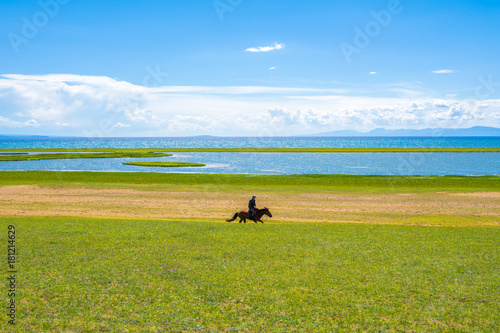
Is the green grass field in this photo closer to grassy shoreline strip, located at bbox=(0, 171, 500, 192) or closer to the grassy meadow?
the grassy meadow

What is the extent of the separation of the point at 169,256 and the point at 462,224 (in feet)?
78.9

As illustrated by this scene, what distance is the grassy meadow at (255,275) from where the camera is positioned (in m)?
11.3

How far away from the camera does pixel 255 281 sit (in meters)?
14.6

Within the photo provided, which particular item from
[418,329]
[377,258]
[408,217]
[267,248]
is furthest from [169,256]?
[408,217]

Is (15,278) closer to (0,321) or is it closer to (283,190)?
(0,321)

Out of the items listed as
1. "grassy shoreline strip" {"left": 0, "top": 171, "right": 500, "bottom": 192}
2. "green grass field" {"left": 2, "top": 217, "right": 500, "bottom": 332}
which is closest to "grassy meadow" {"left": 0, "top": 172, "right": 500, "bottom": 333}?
"green grass field" {"left": 2, "top": 217, "right": 500, "bottom": 332}

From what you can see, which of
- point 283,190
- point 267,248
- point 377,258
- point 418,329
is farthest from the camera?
point 283,190

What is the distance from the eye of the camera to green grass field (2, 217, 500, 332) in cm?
1126

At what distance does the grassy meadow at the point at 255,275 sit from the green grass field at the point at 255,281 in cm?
5

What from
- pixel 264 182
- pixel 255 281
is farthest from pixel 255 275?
pixel 264 182

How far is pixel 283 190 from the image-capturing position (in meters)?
54.8

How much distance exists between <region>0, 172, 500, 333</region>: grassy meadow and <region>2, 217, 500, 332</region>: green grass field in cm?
5

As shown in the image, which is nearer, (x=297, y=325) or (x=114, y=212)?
(x=297, y=325)

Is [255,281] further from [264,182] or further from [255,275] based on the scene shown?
[264,182]
